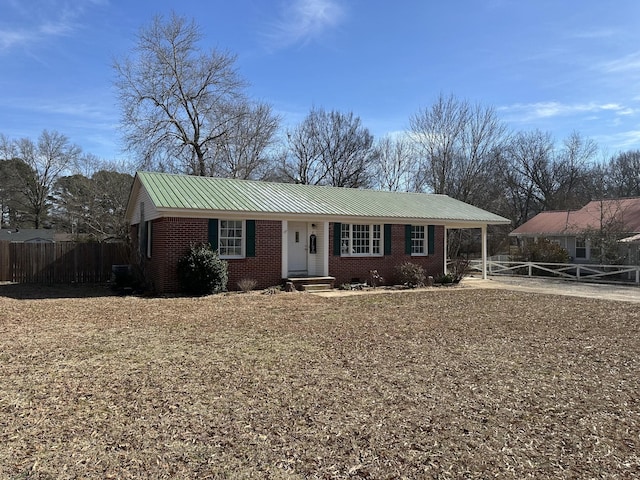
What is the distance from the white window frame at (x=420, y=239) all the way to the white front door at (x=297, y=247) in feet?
15.8

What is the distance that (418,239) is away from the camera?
18.9 m

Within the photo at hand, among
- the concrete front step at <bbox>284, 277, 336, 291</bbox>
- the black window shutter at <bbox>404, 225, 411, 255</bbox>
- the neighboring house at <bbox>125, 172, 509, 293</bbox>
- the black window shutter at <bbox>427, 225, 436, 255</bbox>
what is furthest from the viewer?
the black window shutter at <bbox>427, 225, 436, 255</bbox>

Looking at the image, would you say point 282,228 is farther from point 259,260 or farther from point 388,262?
point 388,262

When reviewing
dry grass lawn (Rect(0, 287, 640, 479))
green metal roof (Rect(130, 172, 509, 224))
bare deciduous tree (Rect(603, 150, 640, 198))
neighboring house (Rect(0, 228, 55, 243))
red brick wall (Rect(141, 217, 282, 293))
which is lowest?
dry grass lawn (Rect(0, 287, 640, 479))

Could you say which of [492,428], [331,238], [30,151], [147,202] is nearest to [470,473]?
[492,428]

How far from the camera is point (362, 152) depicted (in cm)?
3797

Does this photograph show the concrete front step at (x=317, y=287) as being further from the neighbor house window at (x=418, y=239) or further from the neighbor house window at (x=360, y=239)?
the neighbor house window at (x=418, y=239)

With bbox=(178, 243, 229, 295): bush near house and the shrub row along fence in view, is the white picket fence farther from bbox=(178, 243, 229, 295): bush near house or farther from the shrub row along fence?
the shrub row along fence

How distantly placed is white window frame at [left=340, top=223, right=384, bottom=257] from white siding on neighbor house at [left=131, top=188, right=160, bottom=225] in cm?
656

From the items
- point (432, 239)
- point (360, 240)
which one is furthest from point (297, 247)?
point (432, 239)

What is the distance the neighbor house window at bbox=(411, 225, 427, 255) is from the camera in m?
18.7

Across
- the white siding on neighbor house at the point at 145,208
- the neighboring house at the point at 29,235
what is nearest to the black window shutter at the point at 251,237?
the white siding on neighbor house at the point at 145,208

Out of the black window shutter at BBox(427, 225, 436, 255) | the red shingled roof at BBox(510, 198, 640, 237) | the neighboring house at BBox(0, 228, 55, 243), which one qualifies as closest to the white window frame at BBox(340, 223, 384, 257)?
the black window shutter at BBox(427, 225, 436, 255)

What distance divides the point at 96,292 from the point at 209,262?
4318mm
